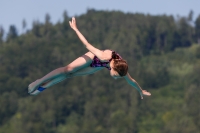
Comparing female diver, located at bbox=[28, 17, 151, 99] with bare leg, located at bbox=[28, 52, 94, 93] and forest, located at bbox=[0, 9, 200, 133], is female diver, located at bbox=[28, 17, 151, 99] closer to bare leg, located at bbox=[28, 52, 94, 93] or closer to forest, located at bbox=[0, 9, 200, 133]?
bare leg, located at bbox=[28, 52, 94, 93]

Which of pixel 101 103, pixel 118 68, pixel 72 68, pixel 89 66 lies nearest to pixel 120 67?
pixel 118 68

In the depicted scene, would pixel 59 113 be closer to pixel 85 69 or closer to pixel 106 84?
pixel 106 84

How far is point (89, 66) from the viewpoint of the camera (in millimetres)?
20766

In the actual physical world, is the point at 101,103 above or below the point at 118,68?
below

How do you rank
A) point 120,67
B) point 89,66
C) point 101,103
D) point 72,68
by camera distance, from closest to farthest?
point 120,67, point 72,68, point 89,66, point 101,103

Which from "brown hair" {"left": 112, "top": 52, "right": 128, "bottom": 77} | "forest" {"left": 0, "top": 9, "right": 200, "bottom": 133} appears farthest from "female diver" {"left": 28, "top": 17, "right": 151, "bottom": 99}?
"forest" {"left": 0, "top": 9, "right": 200, "bottom": 133}

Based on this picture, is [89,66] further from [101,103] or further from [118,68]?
[101,103]

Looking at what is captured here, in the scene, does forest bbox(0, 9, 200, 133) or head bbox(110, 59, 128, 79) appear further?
forest bbox(0, 9, 200, 133)

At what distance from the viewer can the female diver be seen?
19.7 meters

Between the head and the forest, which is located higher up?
the head

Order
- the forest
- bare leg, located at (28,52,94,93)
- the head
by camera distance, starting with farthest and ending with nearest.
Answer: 1. the forest
2. bare leg, located at (28,52,94,93)
3. the head

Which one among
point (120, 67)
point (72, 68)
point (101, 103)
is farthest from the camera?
point (101, 103)

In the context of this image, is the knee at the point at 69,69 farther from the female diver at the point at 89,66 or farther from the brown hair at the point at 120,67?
the brown hair at the point at 120,67

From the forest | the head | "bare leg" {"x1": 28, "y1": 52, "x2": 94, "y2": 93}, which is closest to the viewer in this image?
the head
